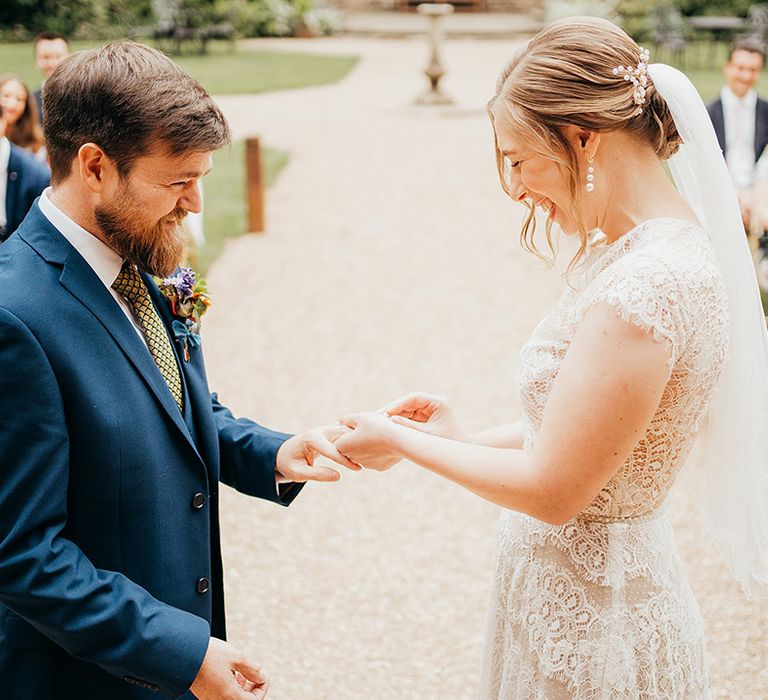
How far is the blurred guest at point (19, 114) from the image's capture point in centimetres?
725

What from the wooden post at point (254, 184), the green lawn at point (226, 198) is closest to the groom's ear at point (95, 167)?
the green lawn at point (226, 198)

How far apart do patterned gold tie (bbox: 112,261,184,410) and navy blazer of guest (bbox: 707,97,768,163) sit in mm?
7735

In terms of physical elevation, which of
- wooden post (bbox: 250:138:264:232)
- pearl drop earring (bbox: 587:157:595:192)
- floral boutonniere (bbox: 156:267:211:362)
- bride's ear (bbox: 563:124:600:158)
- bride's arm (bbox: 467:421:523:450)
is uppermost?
bride's ear (bbox: 563:124:600:158)

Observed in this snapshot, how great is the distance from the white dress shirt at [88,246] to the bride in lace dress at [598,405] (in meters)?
0.69

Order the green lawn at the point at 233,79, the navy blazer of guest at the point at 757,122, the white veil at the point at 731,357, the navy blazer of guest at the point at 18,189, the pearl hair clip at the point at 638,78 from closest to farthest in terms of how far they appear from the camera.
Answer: the pearl hair clip at the point at 638,78
the white veil at the point at 731,357
the navy blazer of guest at the point at 18,189
the navy blazer of guest at the point at 757,122
the green lawn at the point at 233,79

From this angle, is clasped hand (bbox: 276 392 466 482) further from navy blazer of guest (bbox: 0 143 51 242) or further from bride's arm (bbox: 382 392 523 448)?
navy blazer of guest (bbox: 0 143 51 242)

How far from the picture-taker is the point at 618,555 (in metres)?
2.28

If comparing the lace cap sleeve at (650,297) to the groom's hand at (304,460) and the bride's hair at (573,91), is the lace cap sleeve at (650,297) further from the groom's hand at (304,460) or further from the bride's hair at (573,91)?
the groom's hand at (304,460)

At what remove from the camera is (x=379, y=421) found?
7.59ft

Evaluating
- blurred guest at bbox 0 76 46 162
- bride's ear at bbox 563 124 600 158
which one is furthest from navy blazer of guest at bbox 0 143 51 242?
bride's ear at bbox 563 124 600 158

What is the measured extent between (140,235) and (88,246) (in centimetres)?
11

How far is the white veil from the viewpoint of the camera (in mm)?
2275

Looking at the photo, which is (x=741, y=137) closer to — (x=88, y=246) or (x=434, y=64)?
(x=88, y=246)

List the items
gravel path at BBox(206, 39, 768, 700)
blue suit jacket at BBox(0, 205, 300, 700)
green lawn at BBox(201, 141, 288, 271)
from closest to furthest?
blue suit jacket at BBox(0, 205, 300, 700) < gravel path at BBox(206, 39, 768, 700) < green lawn at BBox(201, 141, 288, 271)
